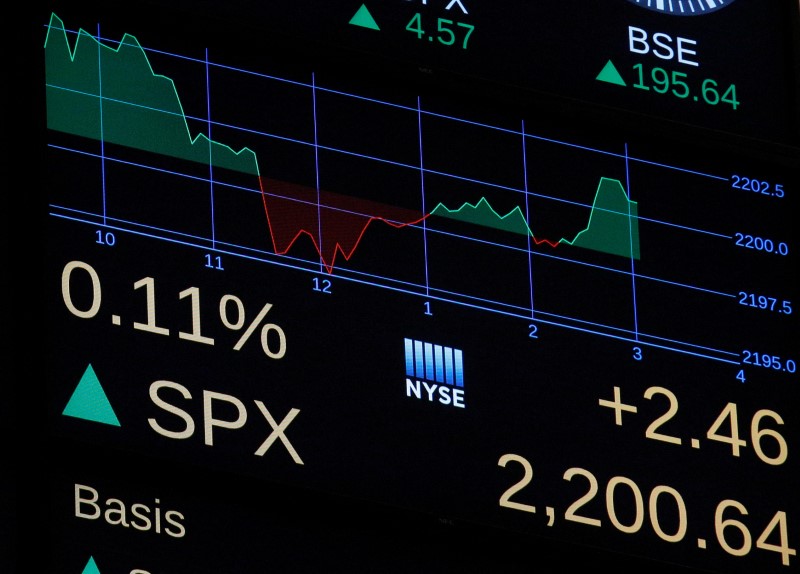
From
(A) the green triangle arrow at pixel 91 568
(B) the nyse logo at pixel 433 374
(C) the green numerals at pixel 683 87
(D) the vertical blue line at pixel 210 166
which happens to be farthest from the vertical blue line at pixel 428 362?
(C) the green numerals at pixel 683 87

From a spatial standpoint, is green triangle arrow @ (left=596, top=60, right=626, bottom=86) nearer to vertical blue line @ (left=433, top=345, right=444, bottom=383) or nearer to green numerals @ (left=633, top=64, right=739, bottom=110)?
green numerals @ (left=633, top=64, right=739, bottom=110)

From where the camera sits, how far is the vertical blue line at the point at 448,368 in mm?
9336

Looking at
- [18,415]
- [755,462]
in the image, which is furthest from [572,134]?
[18,415]

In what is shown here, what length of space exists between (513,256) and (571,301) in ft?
0.69

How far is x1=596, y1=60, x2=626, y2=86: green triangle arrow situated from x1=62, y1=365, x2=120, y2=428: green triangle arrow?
2.10 meters

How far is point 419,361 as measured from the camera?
9.32m

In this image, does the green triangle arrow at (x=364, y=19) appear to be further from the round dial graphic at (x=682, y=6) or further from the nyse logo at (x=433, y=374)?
the nyse logo at (x=433, y=374)

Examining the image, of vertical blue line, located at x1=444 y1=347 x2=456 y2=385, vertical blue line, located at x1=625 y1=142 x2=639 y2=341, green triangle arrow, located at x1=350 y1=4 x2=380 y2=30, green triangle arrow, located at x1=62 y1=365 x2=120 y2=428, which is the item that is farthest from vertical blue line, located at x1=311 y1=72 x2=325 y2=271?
vertical blue line, located at x1=625 y1=142 x2=639 y2=341

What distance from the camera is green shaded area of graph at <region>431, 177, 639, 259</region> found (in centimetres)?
962

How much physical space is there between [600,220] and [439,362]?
78cm

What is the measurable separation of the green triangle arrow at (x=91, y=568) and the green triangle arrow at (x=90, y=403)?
38 cm

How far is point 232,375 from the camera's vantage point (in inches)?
356

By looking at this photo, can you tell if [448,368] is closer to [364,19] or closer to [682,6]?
[364,19]

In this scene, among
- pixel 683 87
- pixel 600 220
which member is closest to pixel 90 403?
pixel 600 220
